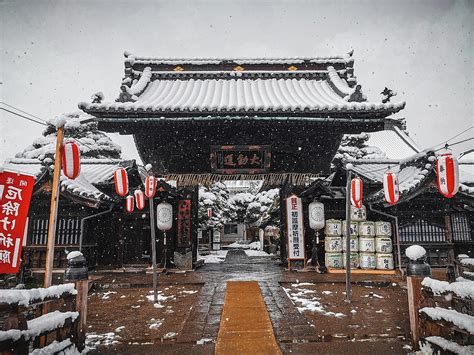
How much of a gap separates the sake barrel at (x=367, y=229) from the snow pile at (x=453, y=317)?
8174 mm

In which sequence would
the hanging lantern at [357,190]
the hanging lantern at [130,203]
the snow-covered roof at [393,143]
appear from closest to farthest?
the hanging lantern at [357,190] → the hanging lantern at [130,203] → the snow-covered roof at [393,143]

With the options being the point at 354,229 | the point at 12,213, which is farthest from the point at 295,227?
the point at 12,213

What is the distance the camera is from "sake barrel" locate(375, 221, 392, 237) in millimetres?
11617

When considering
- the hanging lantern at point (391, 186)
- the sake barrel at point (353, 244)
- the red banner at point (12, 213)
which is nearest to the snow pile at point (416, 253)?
the hanging lantern at point (391, 186)

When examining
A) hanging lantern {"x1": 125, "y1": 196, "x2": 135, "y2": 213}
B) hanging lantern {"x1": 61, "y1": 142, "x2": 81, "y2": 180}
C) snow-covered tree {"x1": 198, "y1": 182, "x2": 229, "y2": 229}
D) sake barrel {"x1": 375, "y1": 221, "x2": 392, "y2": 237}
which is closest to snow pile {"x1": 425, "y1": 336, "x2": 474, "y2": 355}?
hanging lantern {"x1": 61, "y1": 142, "x2": 81, "y2": 180}

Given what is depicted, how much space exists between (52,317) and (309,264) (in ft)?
33.0

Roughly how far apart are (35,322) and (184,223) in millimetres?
9191

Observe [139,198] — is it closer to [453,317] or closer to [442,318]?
[442,318]

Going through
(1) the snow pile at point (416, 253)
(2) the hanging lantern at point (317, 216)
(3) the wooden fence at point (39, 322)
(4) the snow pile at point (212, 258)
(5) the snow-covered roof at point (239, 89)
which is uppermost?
(5) the snow-covered roof at point (239, 89)

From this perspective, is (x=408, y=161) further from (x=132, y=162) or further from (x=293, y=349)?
(x=132, y=162)

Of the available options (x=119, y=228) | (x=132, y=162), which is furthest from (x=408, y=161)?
(x=119, y=228)

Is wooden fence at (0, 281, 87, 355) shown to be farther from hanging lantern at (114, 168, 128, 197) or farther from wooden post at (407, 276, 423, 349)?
hanging lantern at (114, 168, 128, 197)

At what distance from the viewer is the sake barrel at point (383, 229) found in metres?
11.6

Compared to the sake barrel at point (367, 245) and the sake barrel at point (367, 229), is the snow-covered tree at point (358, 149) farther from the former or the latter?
the sake barrel at point (367, 245)
